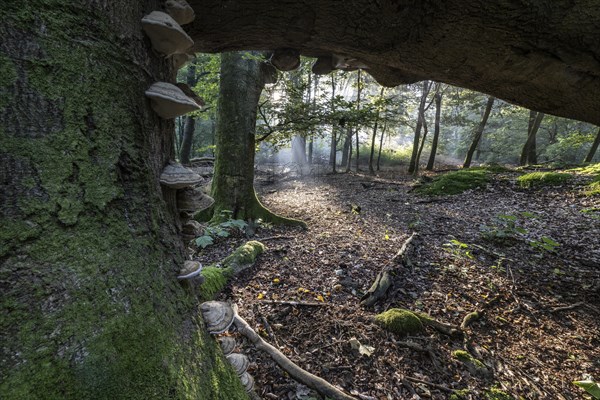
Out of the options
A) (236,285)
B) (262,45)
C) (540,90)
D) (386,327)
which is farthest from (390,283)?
(262,45)

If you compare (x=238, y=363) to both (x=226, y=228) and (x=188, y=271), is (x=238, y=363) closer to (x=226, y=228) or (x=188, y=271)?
(x=188, y=271)

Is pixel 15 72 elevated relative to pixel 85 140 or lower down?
elevated

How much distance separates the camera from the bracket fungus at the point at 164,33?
4.03ft

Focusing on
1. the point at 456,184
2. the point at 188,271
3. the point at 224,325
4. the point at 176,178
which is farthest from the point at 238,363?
the point at 456,184

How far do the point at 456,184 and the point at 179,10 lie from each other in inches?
403

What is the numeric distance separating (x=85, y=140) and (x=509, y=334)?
3.90 m

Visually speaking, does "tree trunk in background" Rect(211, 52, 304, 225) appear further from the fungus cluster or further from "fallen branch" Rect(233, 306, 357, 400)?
the fungus cluster

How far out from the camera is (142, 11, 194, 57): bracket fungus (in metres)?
1.23

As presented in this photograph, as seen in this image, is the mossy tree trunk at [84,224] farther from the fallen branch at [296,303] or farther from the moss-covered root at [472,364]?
the moss-covered root at [472,364]

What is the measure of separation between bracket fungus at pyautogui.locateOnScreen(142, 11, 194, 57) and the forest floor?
231 centimetres

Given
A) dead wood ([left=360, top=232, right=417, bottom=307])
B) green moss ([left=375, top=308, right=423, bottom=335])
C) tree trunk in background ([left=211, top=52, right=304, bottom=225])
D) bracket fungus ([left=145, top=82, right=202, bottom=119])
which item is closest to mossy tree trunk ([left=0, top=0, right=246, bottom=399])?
bracket fungus ([left=145, top=82, right=202, bottom=119])

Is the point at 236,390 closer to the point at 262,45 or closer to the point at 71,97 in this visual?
the point at 71,97

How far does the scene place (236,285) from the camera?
3.54 metres

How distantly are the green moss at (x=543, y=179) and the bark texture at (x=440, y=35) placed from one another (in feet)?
25.9
